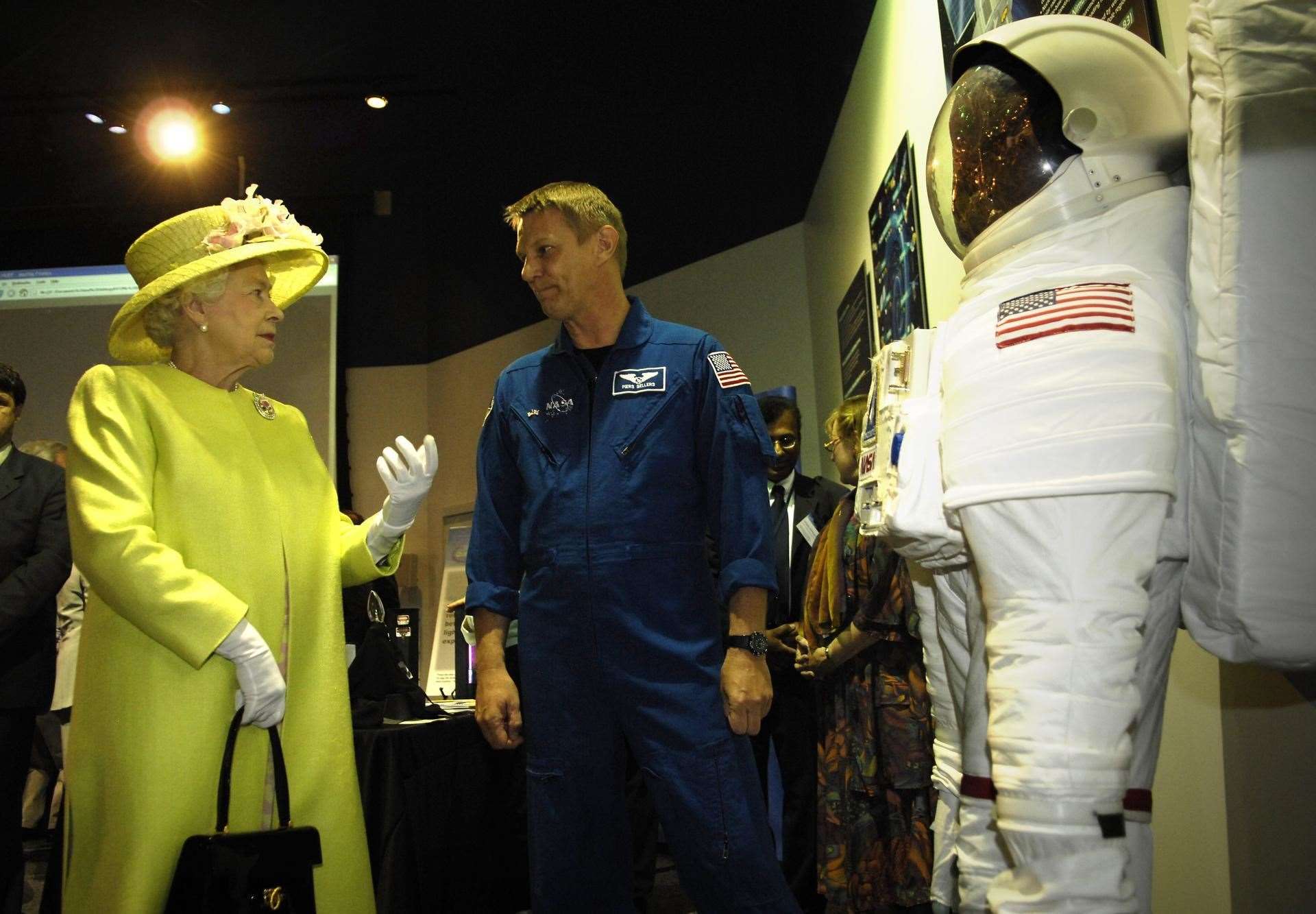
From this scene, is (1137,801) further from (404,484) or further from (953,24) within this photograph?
(953,24)

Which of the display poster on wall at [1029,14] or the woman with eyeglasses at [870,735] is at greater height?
the display poster on wall at [1029,14]

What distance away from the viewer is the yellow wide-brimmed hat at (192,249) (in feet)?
7.11

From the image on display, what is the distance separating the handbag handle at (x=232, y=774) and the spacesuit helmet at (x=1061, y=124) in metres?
1.50

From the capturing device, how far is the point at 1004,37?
154 cm

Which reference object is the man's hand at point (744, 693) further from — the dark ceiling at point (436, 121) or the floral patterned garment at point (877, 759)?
the dark ceiling at point (436, 121)

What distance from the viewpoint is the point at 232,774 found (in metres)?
1.95

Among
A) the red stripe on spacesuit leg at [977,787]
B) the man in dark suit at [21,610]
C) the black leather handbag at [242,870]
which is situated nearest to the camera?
the red stripe on spacesuit leg at [977,787]

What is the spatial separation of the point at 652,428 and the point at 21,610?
207 centimetres

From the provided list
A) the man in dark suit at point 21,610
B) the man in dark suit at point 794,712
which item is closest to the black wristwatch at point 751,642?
the man in dark suit at point 794,712

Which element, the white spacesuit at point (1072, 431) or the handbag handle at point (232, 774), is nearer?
the white spacesuit at point (1072, 431)

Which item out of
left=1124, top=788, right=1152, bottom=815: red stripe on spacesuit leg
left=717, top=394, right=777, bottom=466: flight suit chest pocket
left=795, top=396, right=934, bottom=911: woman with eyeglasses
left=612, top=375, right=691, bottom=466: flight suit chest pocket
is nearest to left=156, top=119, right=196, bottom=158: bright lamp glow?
left=795, top=396, right=934, bottom=911: woman with eyeglasses

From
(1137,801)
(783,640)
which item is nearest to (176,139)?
(783,640)

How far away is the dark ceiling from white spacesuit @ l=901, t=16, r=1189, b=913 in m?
2.85

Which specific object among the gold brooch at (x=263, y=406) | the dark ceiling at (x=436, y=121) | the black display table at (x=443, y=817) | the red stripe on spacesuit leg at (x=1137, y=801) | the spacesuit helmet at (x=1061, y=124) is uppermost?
the dark ceiling at (x=436, y=121)
